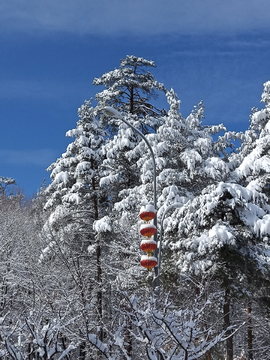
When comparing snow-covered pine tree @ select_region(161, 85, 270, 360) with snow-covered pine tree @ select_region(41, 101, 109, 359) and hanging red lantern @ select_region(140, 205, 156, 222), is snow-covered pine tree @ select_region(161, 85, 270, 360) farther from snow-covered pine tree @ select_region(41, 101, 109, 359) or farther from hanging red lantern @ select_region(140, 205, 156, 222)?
snow-covered pine tree @ select_region(41, 101, 109, 359)

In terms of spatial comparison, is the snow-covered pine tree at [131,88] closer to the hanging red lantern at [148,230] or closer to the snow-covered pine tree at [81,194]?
the snow-covered pine tree at [81,194]

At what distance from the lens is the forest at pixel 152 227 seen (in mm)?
13422

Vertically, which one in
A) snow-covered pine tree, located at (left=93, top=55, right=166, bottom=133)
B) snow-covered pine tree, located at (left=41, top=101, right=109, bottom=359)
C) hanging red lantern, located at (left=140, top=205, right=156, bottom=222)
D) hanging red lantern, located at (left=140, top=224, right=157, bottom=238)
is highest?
snow-covered pine tree, located at (left=93, top=55, right=166, bottom=133)

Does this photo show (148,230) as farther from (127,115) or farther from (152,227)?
(127,115)

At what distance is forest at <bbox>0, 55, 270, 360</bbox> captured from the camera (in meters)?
13.4

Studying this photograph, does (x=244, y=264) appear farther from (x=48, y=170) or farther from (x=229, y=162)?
(x=48, y=170)

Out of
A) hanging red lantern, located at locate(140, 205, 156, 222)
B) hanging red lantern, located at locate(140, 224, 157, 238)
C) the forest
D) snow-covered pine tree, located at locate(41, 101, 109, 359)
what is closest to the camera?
hanging red lantern, located at locate(140, 224, 157, 238)

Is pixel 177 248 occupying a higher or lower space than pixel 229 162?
lower

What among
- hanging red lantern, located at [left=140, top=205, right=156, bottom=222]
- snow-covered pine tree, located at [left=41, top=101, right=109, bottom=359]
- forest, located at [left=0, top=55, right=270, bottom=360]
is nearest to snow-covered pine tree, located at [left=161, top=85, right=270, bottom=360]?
forest, located at [left=0, top=55, right=270, bottom=360]

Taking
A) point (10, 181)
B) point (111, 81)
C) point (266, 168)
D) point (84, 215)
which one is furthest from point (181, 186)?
point (10, 181)

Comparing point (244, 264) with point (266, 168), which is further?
point (266, 168)

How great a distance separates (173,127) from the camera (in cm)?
2020

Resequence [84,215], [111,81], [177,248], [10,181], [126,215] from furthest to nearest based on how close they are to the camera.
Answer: [10,181] < [111,81] < [84,215] < [126,215] < [177,248]

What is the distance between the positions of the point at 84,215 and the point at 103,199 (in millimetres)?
1678
